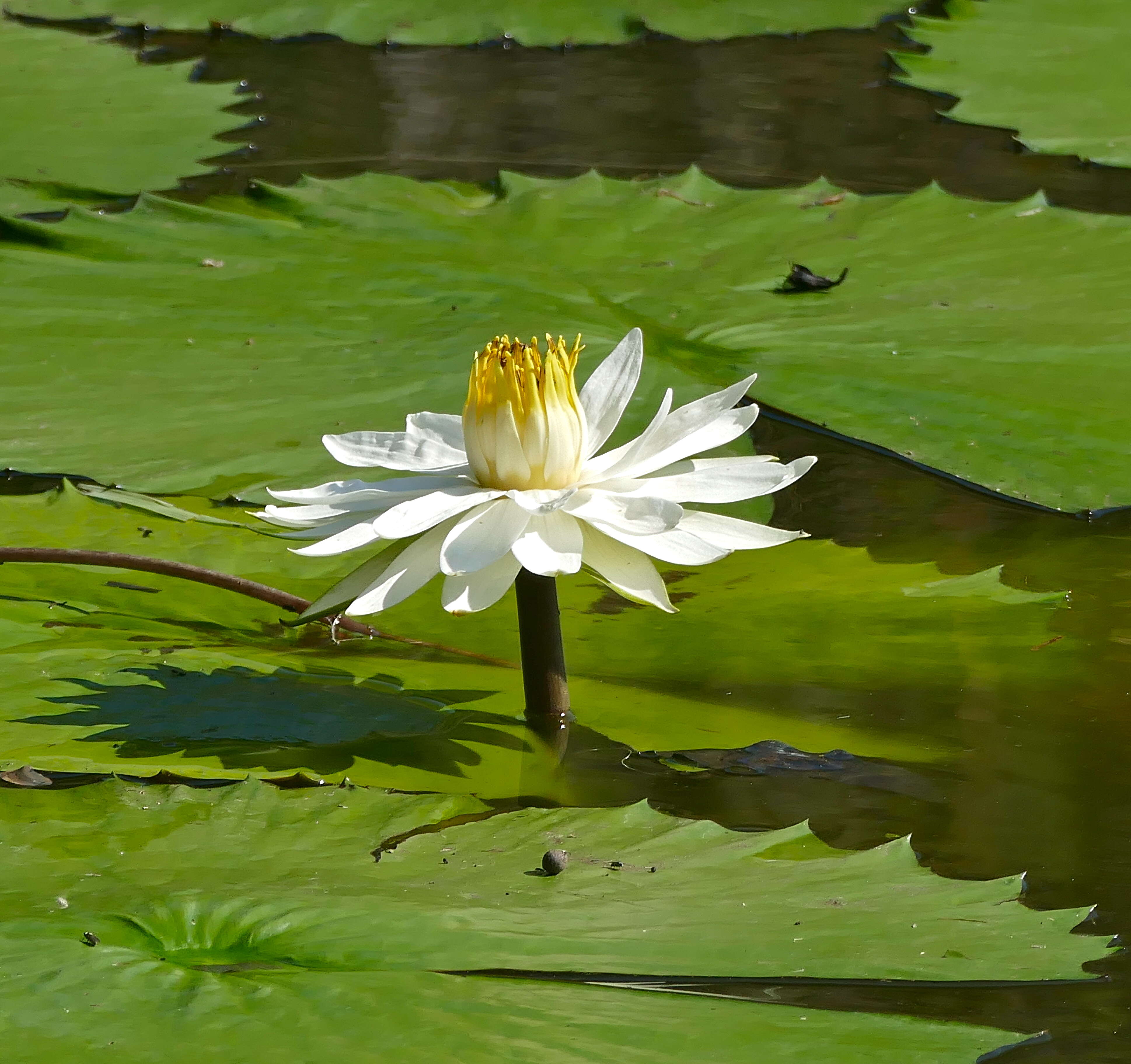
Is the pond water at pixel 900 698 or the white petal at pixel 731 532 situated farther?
the white petal at pixel 731 532

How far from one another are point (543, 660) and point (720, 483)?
11.0 inches

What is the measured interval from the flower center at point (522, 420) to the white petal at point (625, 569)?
7 centimetres

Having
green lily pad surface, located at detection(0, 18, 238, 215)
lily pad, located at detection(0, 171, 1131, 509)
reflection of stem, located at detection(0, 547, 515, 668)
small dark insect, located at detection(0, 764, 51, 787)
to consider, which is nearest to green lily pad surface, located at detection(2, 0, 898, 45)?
green lily pad surface, located at detection(0, 18, 238, 215)

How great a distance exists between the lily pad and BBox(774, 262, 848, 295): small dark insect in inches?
1.0

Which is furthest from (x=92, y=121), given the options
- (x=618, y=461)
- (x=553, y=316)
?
(x=618, y=461)

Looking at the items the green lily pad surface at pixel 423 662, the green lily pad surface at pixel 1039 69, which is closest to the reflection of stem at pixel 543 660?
the green lily pad surface at pixel 423 662

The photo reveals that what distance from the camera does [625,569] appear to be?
1.54 metres

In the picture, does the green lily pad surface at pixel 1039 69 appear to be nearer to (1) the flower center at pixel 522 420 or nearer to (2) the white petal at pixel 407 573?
(1) the flower center at pixel 522 420

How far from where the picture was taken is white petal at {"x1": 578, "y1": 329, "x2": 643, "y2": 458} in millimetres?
1663

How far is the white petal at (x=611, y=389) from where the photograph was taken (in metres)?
1.66

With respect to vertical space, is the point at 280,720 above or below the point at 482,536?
below

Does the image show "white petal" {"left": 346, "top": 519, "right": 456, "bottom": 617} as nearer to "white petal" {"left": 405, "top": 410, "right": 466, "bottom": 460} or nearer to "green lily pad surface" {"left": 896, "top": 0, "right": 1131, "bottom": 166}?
"white petal" {"left": 405, "top": 410, "right": 466, "bottom": 460}

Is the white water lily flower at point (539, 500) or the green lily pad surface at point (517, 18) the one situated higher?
the green lily pad surface at point (517, 18)

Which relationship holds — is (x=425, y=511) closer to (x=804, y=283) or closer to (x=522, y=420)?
(x=522, y=420)
